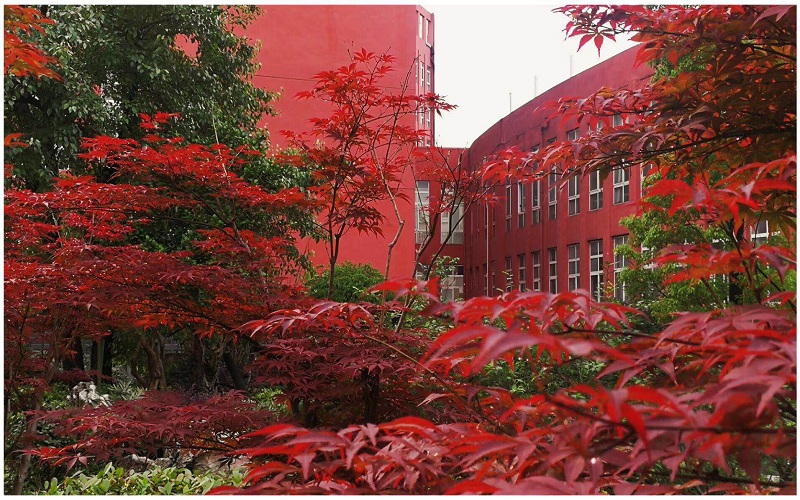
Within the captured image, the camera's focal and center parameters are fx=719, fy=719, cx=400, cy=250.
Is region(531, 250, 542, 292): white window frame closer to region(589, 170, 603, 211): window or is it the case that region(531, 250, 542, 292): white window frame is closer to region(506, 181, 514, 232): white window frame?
region(506, 181, 514, 232): white window frame

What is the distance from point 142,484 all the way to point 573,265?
33.9 feet

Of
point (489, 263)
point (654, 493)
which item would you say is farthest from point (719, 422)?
point (489, 263)

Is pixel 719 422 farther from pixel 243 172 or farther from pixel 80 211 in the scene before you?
pixel 243 172

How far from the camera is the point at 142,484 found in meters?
3.45

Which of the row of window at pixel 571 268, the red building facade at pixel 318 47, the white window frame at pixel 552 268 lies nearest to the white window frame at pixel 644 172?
the row of window at pixel 571 268

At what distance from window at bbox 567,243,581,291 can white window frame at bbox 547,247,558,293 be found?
356 mm

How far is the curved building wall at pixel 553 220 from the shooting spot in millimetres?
11266

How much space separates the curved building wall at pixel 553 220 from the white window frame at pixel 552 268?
Answer: 2cm

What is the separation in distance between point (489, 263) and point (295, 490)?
15.3 metres

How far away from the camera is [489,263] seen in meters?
16.2

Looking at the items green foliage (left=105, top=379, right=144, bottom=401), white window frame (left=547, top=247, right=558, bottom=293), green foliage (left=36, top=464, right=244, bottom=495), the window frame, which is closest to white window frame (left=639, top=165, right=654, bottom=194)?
green foliage (left=36, top=464, right=244, bottom=495)

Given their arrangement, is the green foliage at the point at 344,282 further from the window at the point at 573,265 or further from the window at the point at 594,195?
the window at the point at 573,265

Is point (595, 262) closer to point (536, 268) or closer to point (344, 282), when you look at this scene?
point (536, 268)

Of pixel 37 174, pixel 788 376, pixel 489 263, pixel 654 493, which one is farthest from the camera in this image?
pixel 489 263
